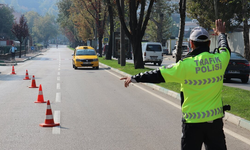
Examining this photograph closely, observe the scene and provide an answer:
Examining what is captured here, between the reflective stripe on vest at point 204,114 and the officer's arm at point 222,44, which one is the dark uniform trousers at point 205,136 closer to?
the reflective stripe on vest at point 204,114

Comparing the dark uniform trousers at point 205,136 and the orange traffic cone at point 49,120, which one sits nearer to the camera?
the dark uniform trousers at point 205,136

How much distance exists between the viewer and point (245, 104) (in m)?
10.1

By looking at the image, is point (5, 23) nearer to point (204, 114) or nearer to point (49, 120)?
point (49, 120)

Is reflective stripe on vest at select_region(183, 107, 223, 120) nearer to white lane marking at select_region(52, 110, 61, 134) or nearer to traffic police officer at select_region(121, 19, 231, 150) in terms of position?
traffic police officer at select_region(121, 19, 231, 150)

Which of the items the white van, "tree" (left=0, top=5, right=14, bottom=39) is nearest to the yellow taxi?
the white van

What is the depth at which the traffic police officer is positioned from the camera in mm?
3789

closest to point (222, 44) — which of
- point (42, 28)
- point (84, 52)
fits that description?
point (84, 52)

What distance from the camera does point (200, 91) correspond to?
3844 millimetres

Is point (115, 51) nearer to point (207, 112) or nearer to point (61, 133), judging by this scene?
point (61, 133)

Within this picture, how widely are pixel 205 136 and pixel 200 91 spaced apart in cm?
44

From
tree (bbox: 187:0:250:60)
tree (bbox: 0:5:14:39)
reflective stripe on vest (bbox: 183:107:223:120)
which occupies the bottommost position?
reflective stripe on vest (bbox: 183:107:223:120)

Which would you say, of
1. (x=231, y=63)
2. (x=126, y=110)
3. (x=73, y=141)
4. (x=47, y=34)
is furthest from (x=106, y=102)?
(x=47, y=34)

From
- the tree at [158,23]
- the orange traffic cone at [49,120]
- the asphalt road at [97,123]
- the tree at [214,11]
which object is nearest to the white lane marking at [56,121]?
the asphalt road at [97,123]

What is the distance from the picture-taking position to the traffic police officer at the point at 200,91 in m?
3.79
